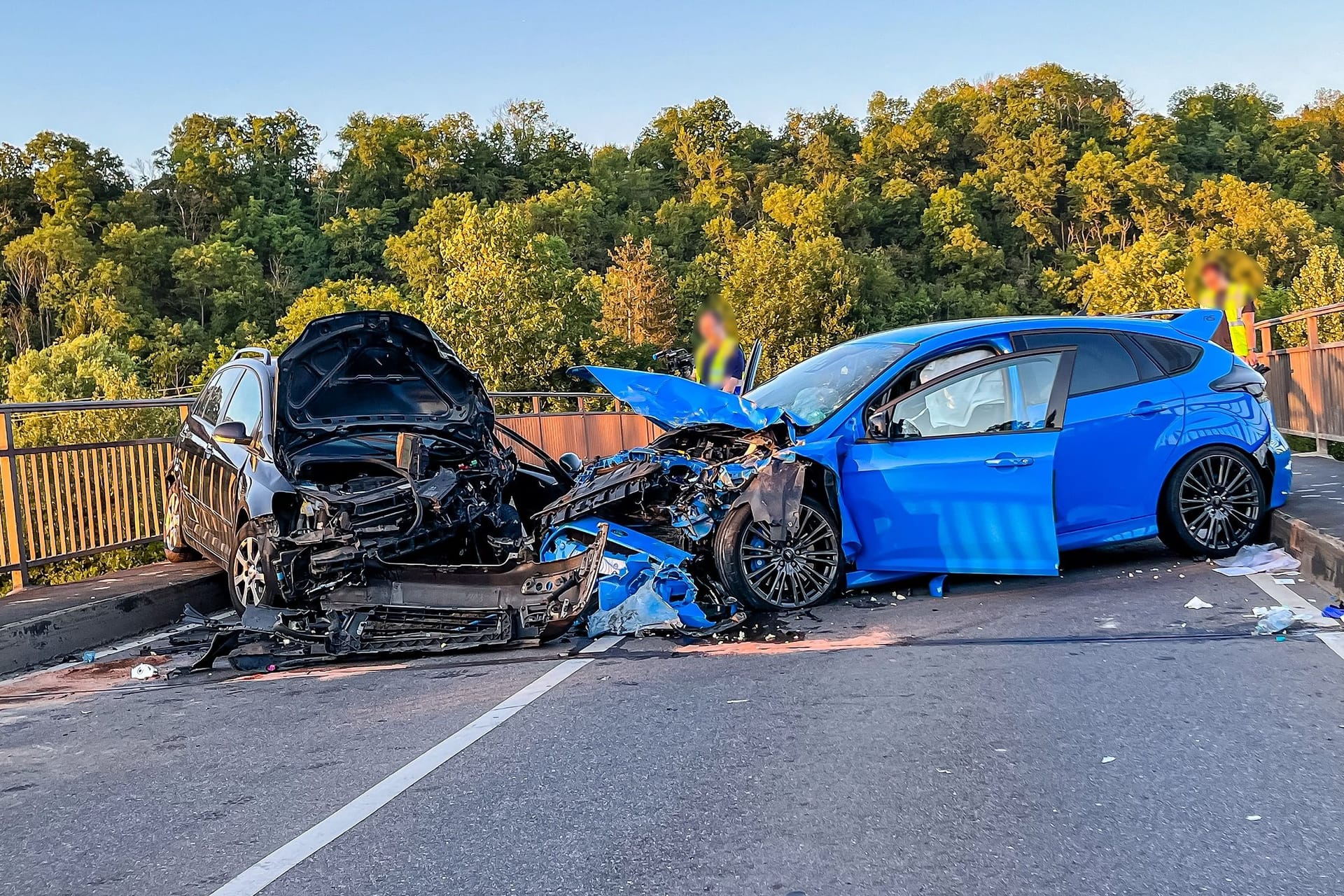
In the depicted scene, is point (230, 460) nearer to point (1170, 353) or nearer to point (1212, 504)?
point (1170, 353)

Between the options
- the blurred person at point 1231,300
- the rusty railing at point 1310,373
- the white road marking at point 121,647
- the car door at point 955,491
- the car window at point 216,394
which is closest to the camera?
the white road marking at point 121,647

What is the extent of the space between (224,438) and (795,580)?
147 inches

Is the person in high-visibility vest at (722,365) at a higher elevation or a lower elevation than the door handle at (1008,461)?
higher

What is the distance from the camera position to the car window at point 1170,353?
8016 millimetres

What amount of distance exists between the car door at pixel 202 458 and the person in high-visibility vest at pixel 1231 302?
9.67 m

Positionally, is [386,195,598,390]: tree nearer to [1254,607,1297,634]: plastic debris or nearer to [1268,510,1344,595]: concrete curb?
[1268,510,1344,595]: concrete curb

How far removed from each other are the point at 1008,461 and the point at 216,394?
18.6ft

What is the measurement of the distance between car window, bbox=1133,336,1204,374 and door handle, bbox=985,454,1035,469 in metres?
1.63

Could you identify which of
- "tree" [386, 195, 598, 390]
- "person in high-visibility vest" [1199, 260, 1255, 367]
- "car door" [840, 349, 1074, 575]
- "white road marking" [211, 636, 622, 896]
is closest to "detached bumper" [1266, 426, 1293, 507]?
"car door" [840, 349, 1074, 575]

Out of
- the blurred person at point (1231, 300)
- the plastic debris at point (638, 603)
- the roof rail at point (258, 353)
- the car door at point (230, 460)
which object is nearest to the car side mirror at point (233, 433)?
the car door at point (230, 460)

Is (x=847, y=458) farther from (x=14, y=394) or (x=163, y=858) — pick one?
(x=14, y=394)

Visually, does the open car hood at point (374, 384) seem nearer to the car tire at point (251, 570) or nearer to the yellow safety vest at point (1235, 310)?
the car tire at point (251, 570)

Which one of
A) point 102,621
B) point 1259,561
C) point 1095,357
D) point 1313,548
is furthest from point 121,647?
point 1313,548

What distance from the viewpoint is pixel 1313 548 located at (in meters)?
7.47
